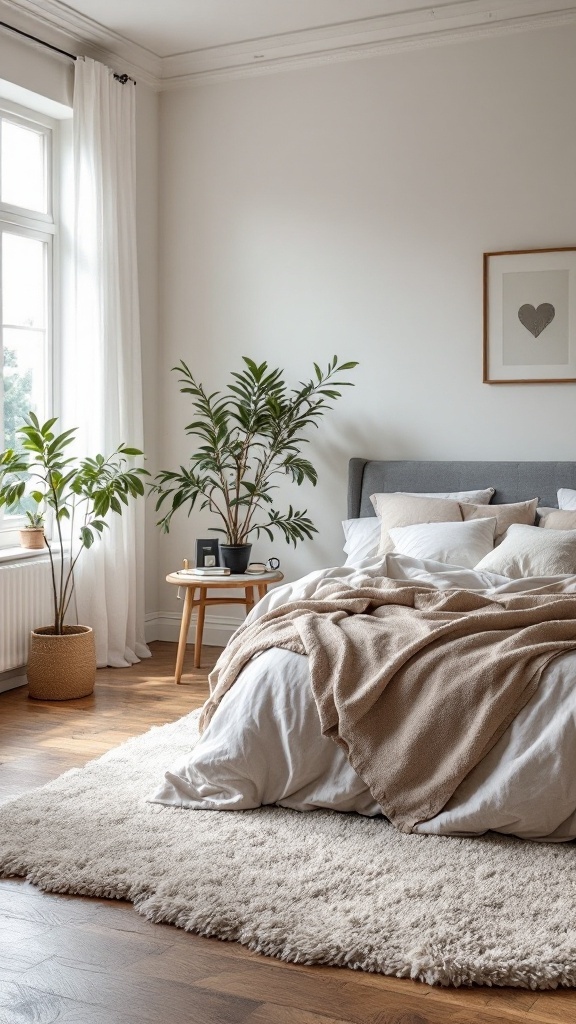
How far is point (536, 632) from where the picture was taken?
3.42m

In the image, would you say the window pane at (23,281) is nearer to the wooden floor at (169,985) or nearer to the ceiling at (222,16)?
the ceiling at (222,16)

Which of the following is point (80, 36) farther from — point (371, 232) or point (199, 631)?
point (199, 631)

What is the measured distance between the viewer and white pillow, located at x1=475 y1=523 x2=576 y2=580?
4.43 m

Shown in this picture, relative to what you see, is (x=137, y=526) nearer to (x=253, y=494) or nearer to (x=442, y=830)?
(x=253, y=494)

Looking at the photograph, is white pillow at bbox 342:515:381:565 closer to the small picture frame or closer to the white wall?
the white wall

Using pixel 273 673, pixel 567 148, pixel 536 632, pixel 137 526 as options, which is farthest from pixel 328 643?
pixel 567 148

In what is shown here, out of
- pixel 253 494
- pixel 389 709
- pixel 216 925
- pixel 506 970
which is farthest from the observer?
pixel 253 494

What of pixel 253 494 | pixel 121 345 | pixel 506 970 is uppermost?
pixel 121 345

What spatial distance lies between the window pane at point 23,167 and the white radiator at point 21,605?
1937 millimetres

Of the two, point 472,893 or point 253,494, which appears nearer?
point 472,893

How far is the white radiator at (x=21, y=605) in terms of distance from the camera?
204 inches

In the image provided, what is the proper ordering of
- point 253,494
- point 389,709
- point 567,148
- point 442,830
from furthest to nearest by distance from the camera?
point 253,494
point 567,148
point 389,709
point 442,830

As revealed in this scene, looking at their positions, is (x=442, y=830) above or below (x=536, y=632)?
below

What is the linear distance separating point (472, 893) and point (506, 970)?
0.39 meters
